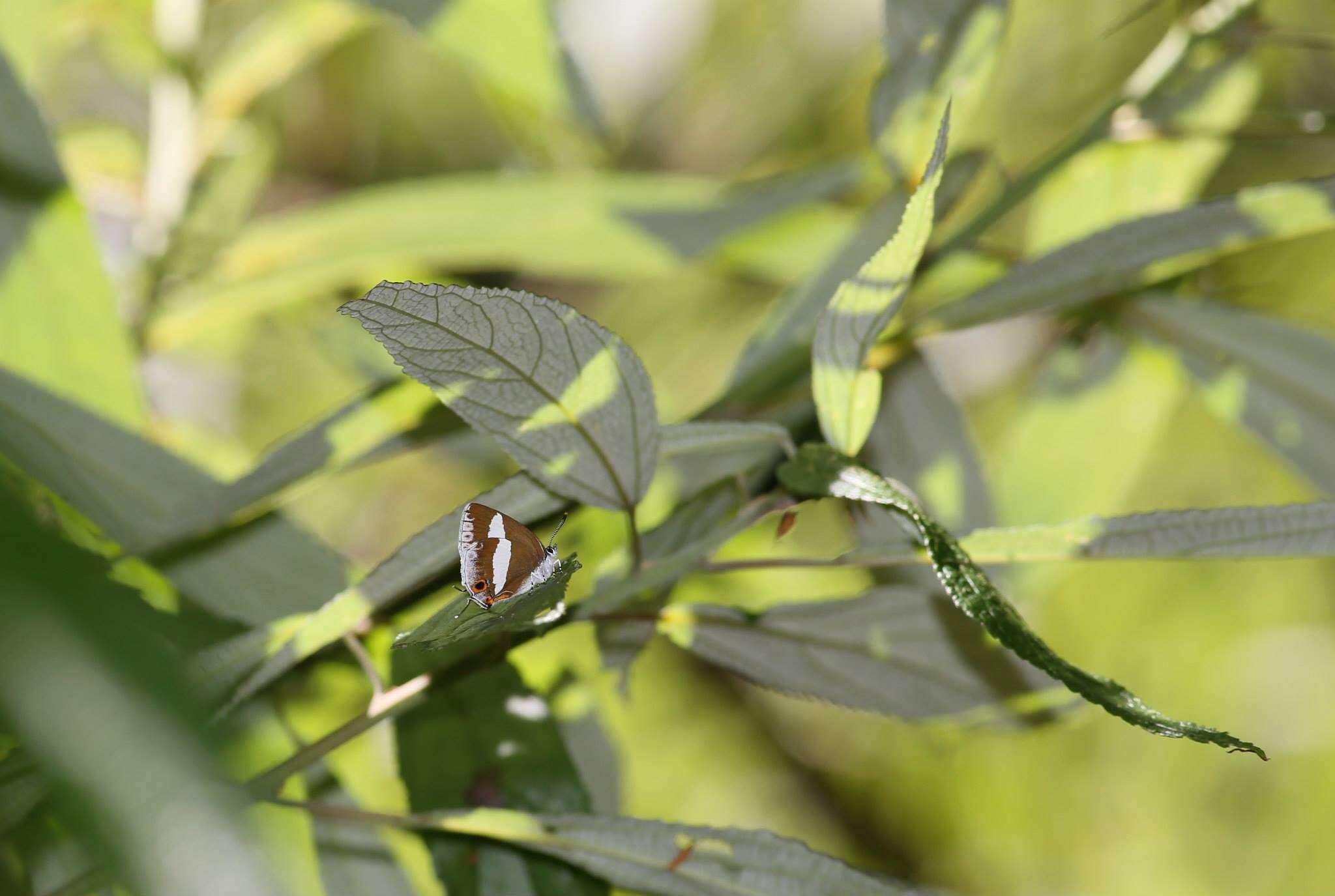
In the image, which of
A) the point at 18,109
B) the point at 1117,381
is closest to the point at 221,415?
the point at 18,109

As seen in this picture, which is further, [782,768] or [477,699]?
[782,768]

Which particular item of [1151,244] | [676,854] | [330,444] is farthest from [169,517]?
[1151,244]

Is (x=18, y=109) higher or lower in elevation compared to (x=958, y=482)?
higher

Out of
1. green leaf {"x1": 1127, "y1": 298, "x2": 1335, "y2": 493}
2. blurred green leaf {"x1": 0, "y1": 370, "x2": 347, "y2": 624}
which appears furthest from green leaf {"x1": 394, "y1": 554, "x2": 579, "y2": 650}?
green leaf {"x1": 1127, "y1": 298, "x2": 1335, "y2": 493}

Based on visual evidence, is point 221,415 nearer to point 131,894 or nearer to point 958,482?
point 958,482

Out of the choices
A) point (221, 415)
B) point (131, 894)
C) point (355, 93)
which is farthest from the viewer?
point (355, 93)

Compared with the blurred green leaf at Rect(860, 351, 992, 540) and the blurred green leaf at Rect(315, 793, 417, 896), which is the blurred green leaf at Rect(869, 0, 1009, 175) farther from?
the blurred green leaf at Rect(315, 793, 417, 896)

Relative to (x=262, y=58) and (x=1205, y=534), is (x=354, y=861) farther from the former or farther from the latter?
(x=262, y=58)

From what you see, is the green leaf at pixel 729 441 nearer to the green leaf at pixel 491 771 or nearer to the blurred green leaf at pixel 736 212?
the green leaf at pixel 491 771
